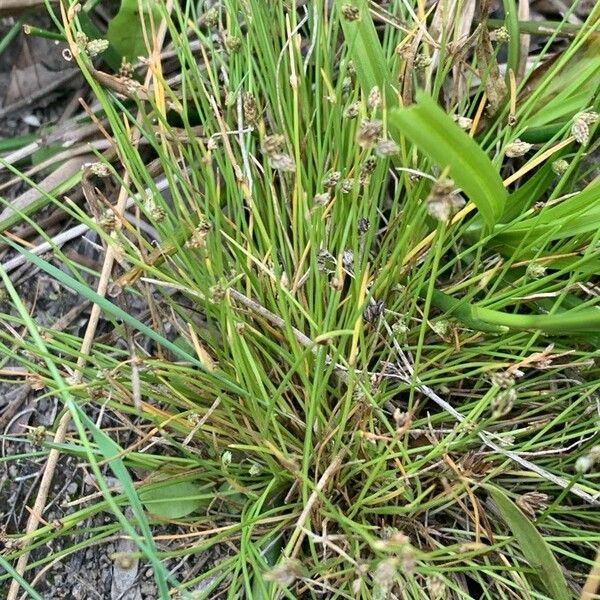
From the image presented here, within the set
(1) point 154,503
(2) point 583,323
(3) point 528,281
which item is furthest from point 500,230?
(1) point 154,503

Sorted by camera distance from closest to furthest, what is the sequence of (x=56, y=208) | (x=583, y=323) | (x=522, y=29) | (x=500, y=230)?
(x=583, y=323) → (x=500, y=230) → (x=522, y=29) → (x=56, y=208)

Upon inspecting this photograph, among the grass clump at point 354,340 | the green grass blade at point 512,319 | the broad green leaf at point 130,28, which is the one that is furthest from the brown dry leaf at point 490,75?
the broad green leaf at point 130,28

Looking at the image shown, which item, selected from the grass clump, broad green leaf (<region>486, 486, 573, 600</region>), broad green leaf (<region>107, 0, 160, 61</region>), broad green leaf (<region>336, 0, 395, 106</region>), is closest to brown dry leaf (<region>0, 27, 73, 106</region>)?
broad green leaf (<region>107, 0, 160, 61</region>)

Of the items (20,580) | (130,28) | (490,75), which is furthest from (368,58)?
(20,580)

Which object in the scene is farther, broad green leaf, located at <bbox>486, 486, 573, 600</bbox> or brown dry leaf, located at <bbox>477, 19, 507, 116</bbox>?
brown dry leaf, located at <bbox>477, 19, 507, 116</bbox>

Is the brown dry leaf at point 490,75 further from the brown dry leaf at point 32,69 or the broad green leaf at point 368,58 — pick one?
the brown dry leaf at point 32,69

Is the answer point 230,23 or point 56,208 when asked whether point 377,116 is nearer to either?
point 230,23

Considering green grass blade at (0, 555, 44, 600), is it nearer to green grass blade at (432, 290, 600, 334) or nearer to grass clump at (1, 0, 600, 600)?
grass clump at (1, 0, 600, 600)
